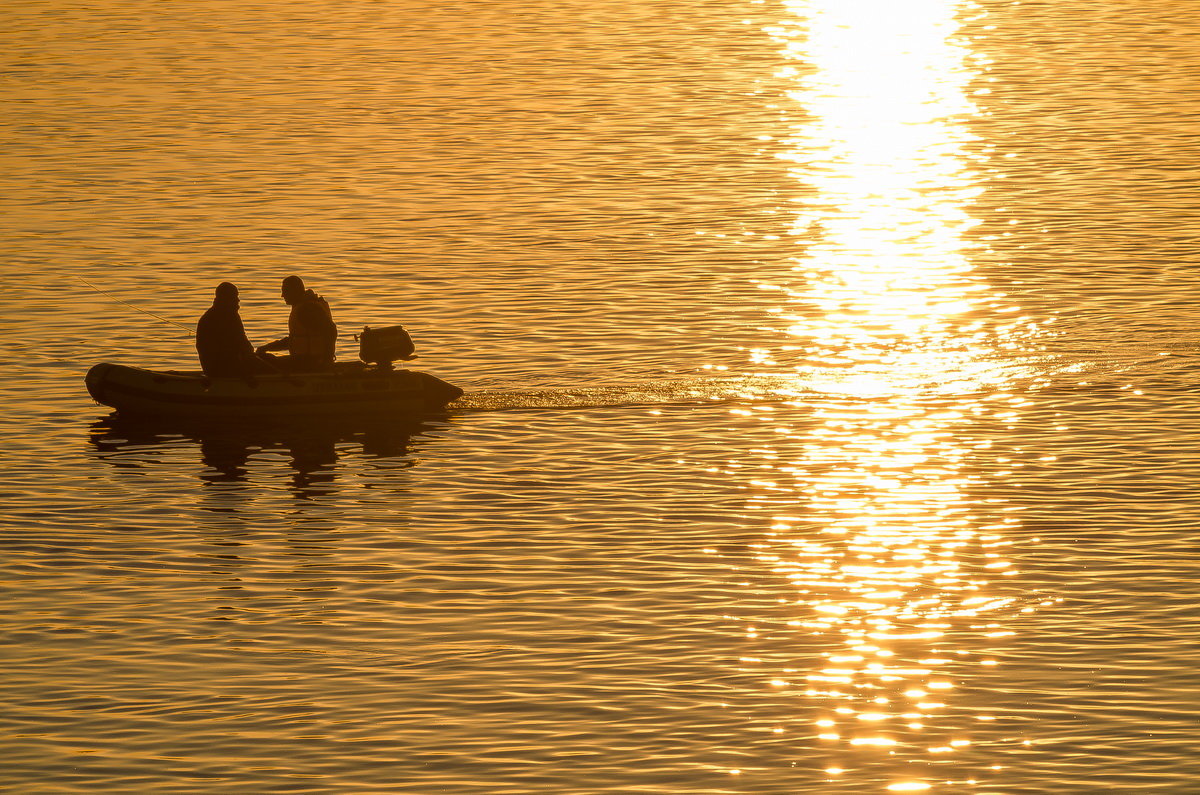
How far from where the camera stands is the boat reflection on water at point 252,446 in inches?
904

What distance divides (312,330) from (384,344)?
0.84 m

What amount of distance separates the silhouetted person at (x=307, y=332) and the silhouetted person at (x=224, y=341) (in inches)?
16.0

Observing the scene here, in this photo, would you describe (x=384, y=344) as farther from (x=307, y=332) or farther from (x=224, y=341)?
(x=224, y=341)

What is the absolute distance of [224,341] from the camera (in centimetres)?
2469

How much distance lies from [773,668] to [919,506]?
15.7 feet

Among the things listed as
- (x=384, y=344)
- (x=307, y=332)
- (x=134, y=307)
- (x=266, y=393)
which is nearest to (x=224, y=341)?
(x=266, y=393)

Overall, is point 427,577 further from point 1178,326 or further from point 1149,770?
point 1178,326

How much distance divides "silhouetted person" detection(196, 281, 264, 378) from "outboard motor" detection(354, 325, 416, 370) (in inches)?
50.6

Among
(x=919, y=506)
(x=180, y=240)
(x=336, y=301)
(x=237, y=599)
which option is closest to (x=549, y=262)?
(x=336, y=301)

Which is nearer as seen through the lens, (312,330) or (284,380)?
(284,380)

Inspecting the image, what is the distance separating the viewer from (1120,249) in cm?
3272

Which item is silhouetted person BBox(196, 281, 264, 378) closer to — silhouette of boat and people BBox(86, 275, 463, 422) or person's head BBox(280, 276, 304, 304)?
silhouette of boat and people BBox(86, 275, 463, 422)

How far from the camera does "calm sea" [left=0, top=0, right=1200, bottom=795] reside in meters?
15.6

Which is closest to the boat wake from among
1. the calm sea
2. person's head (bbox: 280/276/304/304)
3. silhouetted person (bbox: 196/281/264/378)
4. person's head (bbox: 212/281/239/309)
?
the calm sea
